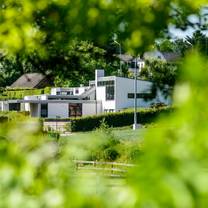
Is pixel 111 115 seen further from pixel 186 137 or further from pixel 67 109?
pixel 186 137

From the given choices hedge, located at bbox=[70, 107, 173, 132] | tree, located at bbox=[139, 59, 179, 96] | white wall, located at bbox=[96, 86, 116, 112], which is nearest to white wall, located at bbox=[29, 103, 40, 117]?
white wall, located at bbox=[96, 86, 116, 112]

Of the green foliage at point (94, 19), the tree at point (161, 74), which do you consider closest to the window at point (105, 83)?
the tree at point (161, 74)

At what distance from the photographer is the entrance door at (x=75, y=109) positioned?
80.7 metres

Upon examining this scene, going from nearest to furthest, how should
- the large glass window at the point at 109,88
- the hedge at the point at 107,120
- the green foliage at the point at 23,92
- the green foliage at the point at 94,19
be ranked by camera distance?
the green foliage at the point at 94,19 < the hedge at the point at 107,120 < the large glass window at the point at 109,88 < the green foliage at the point at 23,92

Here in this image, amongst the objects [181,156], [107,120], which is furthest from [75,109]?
[181,156]

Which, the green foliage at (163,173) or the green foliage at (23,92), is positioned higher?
the green foliage at (23,92)

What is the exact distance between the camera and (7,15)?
8.47 ft

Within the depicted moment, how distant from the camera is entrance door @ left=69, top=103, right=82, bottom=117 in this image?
3177 inches

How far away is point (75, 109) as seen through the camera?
81312mm

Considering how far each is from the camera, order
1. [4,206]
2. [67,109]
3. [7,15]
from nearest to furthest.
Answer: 1. [4,206]
2. [7,15]
3. [67,109]

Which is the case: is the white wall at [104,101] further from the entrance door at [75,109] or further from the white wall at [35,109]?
the white wall at [35,109]

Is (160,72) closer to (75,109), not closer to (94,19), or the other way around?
(94,19)

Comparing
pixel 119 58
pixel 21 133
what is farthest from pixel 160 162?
pixel 119 58

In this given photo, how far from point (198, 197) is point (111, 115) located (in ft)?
216
